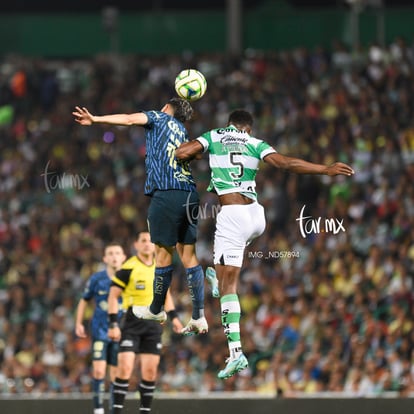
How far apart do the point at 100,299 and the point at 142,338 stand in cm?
164

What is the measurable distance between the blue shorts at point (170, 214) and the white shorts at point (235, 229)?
337mm

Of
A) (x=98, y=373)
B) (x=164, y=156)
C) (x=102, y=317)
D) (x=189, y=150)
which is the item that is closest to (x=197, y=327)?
(x=164, y=156)

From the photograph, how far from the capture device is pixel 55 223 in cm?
2278

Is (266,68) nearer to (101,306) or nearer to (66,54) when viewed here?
(66,54)

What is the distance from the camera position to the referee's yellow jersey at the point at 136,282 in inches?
588

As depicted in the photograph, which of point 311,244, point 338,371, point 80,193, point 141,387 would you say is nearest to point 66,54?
point 80,193

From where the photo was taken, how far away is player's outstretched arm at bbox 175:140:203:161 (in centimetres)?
1195

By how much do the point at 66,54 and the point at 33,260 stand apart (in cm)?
629

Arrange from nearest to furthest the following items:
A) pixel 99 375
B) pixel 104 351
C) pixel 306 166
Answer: pixel 306 166, pixel 99 375, pixel 104 351

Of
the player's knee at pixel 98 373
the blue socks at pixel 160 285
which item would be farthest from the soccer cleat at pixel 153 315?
the player's knee at pixel 98 373

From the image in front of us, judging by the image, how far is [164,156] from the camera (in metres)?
12.2

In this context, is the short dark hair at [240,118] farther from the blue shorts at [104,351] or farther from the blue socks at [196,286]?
the blue shorts at [104,351]

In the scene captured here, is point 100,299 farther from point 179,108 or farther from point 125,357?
point 179,108
